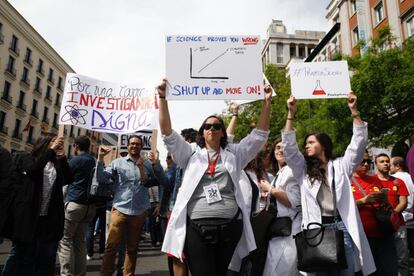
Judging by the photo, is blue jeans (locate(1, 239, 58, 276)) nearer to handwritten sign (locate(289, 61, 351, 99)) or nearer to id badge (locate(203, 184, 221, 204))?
id badge (locate(203, 184, 221, 204))

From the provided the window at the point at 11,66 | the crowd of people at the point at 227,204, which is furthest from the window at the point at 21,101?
the crowd of people at the point at 227,204

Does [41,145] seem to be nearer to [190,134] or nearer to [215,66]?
[190,134]

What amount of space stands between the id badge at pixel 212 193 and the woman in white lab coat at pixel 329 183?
733 mm

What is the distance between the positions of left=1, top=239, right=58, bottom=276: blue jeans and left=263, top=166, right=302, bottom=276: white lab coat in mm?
2483

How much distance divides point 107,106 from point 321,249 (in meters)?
4.00

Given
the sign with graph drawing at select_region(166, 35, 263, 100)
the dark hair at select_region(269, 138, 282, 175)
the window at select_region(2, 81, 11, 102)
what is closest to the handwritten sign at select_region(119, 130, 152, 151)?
the dark hair at select_region(269, 138, 282, 175)

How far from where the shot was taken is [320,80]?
14.2 ft

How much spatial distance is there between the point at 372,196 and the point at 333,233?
0.88m

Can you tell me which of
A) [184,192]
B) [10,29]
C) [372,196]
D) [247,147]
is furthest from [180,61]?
[10,29]

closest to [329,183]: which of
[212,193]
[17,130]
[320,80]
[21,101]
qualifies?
[212,193]

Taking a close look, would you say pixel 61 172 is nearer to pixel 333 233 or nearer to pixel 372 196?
pixel 333 233

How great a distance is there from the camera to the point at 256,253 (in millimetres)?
3297

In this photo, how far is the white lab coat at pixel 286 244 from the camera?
9.71 feet

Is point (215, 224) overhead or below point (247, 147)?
below
